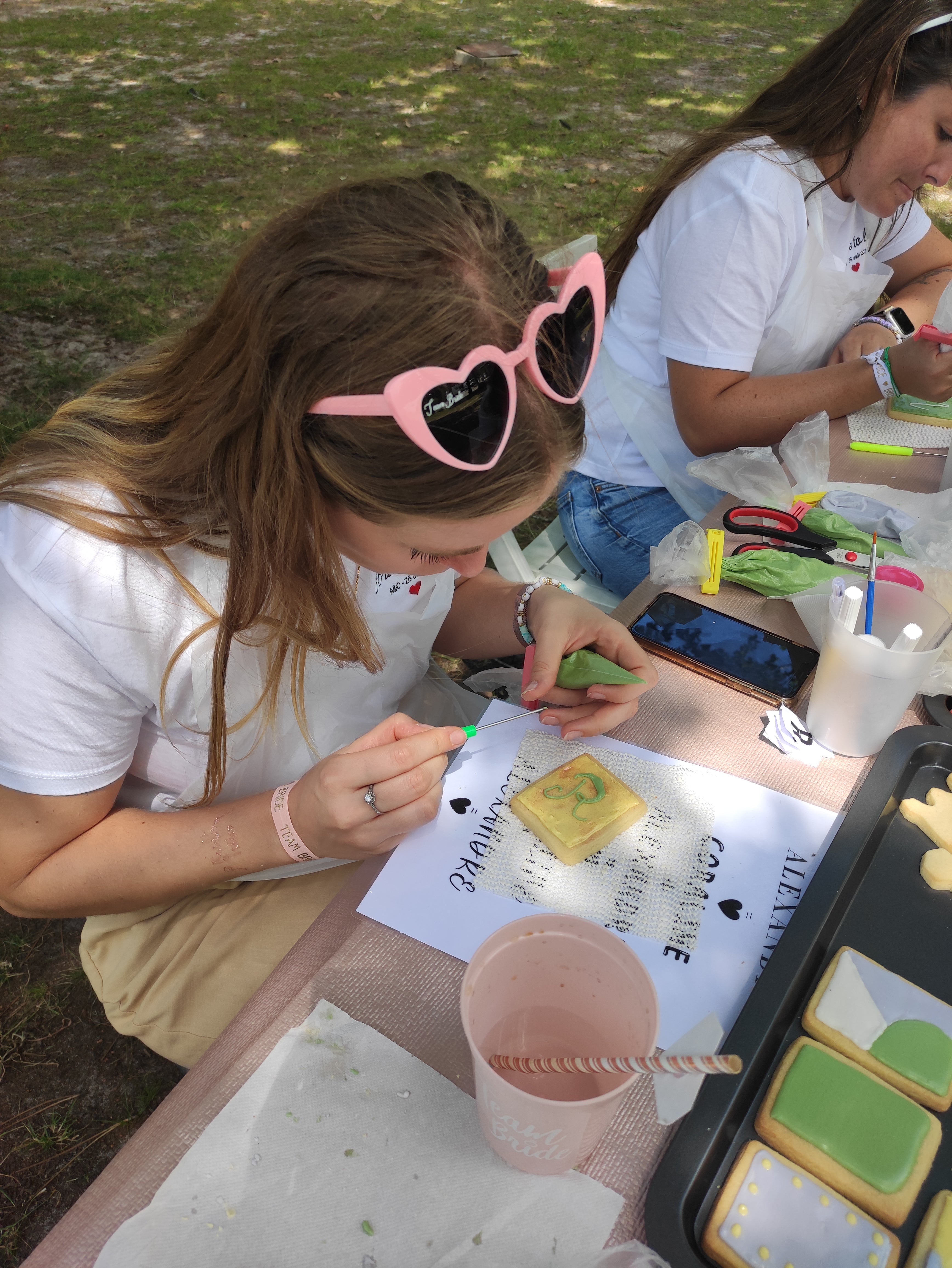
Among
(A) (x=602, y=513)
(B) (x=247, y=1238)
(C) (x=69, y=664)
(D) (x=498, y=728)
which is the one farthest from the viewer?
(A) (x=602, y=513)

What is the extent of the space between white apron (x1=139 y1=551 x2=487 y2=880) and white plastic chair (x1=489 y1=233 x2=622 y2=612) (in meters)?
0.34

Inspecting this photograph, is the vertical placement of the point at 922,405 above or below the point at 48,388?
above

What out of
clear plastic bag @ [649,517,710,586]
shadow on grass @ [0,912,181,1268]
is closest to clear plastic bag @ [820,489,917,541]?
clear plastic bag @ [649,517,710,586]

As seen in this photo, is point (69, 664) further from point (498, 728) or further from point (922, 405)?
point (922, 405)

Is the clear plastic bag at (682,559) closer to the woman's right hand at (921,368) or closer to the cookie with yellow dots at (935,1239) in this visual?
the woman's right hand at (921,368)

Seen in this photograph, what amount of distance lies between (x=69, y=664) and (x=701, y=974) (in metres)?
0.74

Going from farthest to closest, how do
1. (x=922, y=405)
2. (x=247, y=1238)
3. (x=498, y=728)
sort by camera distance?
(x=922, y=405) → (x=498, y=728) → (x=247, y=1238)

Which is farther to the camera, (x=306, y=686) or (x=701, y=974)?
(x=306, y=686)

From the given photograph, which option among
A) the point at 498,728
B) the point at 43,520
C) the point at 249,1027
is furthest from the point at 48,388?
the point at 249,1027

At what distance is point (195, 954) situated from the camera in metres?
1.08

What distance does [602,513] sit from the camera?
1.85 meters

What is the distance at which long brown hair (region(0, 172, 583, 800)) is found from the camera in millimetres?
766

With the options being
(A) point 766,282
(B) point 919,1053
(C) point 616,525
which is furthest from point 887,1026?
(A) point 766,282

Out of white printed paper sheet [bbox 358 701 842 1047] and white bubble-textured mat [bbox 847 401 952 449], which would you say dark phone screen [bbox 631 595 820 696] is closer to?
white printed paper sheet [bbox 358 701 842 1047]
